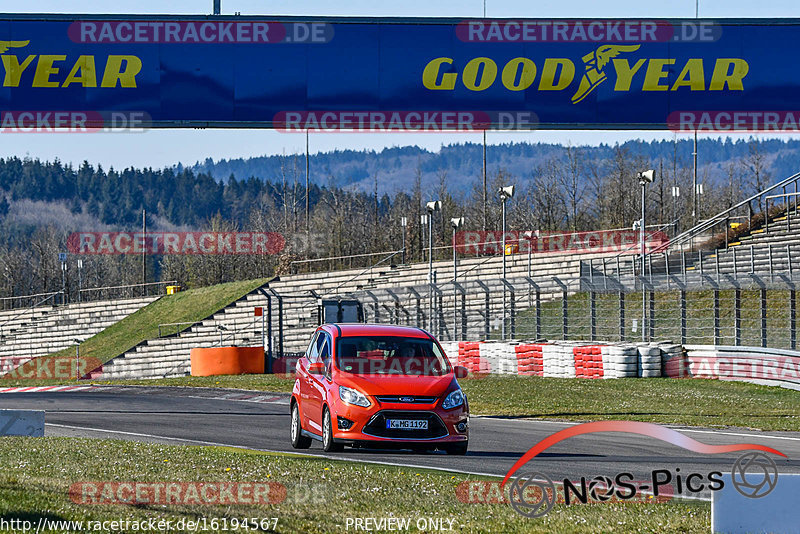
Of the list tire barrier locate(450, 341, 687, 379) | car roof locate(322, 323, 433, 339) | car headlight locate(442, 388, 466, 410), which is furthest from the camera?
tire barrier locate(450, 341, 687, 379)

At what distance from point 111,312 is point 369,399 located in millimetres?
60141

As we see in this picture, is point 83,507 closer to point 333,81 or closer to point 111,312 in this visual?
point 333,81

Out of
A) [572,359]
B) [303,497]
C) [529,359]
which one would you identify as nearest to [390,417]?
[303,497]

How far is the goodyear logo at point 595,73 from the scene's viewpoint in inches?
667

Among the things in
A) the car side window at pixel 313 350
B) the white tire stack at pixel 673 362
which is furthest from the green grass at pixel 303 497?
the white tire stack at pixel 673 362

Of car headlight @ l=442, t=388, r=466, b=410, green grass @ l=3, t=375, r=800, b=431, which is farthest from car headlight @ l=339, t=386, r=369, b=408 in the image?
green grass @ l=3, t=375, r=800, b=431

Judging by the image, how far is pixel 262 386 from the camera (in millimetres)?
32469

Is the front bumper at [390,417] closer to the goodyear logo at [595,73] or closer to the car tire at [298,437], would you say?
the car tire at [298,437]

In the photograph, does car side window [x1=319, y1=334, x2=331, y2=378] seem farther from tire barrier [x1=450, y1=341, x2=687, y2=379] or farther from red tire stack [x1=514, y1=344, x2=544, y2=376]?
red tire stack [x1=514, y1=344, x2=544, y2=376]

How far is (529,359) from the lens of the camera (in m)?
33.4

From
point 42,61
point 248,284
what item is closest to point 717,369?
point 42,61

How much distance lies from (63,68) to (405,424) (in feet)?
27.0

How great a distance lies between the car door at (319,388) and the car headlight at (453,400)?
166 cm

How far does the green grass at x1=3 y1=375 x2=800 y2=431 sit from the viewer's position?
20.9 m
